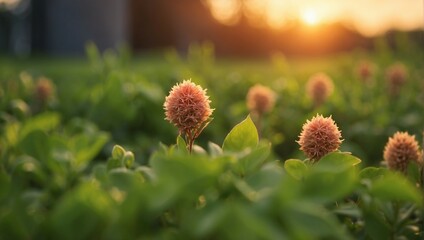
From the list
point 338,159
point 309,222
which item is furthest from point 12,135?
point 309,222

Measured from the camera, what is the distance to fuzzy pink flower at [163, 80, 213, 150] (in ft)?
3.86

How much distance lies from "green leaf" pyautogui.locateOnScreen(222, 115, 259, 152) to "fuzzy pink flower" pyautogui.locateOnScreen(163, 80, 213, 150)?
12 cm

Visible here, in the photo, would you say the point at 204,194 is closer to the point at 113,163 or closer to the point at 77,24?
the point at 113,163

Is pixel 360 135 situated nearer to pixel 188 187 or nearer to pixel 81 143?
pixel 81 143

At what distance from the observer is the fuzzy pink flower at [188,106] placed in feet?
3.86

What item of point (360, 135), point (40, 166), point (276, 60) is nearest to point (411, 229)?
point (40, 166)

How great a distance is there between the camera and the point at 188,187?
79cm

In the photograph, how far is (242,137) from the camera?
1.08 m

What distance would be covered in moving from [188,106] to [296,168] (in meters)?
0.27

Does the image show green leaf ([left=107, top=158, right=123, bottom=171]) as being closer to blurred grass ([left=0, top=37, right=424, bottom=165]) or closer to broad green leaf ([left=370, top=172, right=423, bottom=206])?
broad green leaf ([left=370, top=172, right=423, bottom=206])

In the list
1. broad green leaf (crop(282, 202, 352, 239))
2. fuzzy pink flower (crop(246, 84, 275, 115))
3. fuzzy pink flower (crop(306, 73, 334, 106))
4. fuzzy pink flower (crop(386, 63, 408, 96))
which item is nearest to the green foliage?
broad green leaf (crop(282, 202, 352, 239))

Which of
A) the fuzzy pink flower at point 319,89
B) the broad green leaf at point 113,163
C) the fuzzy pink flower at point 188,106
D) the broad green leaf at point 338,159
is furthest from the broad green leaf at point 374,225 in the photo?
the fuzzy pink flower at point 319,89

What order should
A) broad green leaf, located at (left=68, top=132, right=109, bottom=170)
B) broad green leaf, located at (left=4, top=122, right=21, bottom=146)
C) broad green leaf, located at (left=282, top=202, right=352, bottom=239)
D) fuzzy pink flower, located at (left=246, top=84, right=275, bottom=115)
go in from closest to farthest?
broad green leaf, located at (left=282, top=202, right=352, bottom=239), broad green leaf, located at (left=68, top=132, right=109, bottom=170), broad green leaf, located at (left=4, top=122, right=21, bottom=146), fuzzy pink flower, located at (left=246, top=84, right=275, bottom=115)

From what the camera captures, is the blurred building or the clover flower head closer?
the clover flower head
